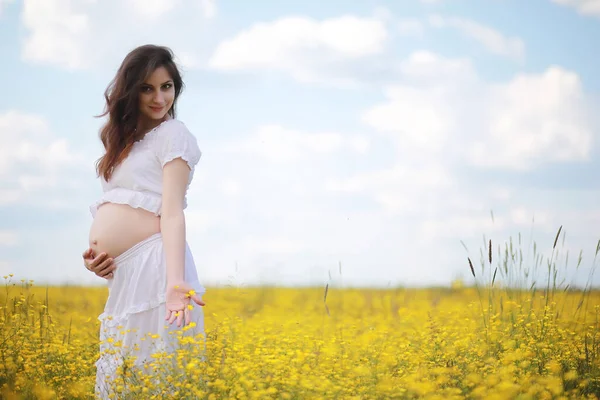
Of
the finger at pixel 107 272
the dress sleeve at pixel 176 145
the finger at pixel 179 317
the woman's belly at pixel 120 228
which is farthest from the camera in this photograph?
the finger at pixel 107 272

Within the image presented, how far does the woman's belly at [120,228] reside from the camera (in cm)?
370

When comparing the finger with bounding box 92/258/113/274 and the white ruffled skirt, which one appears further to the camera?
the finger with bounding box 92/258/113/274

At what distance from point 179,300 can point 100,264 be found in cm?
61

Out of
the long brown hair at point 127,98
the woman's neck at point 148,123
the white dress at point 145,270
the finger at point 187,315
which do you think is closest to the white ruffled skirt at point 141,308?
the white dress at point 145,270

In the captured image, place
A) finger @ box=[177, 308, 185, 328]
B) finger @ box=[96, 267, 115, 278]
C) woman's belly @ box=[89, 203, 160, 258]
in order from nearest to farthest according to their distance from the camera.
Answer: finger @ box=[177, 308, 185, 328] → woman's belly @ box=[89, 203, 160, 258] → finger @ box=[96, 267, 115, 278]

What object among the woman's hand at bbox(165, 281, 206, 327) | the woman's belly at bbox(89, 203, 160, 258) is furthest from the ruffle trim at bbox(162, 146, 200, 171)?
the woman's hand at bbox(165, 281, 206, 327)

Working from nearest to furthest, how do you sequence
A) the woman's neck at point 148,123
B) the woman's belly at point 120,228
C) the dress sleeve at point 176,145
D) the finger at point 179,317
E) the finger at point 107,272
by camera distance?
the finger at point 179,317 < the dress sleeve at point 176,145 < the woman's belly at point 120,228 < the finger at point 107,272 < the woman's neck at point 148,123

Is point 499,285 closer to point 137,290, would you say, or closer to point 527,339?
point 527,339

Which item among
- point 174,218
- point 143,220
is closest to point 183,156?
point 174,218

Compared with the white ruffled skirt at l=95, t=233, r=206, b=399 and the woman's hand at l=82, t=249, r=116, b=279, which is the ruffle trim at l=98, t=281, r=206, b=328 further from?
the woman's hand at l=82, t=249, r=116, b=279

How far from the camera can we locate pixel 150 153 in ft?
12.0

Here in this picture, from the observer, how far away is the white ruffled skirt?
3637mm

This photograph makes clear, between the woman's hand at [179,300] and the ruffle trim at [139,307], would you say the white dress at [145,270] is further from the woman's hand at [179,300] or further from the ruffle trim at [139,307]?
the woman's hand at [179,300]

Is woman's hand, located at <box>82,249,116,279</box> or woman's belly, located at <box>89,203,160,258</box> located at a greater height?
woman's belly, located at <box>89,203,160,258</box>
